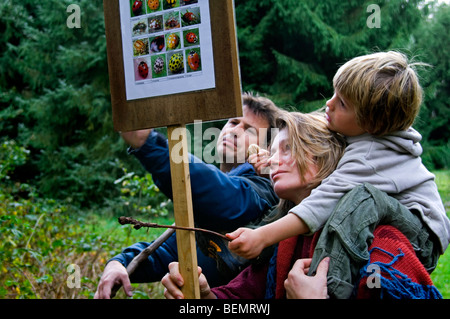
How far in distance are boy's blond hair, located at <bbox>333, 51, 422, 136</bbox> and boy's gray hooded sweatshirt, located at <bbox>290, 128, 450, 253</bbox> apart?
0.06 meters

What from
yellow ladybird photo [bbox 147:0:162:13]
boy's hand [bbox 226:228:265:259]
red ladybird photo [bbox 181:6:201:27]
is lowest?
boy's hand [bbox 226:228:265:259]

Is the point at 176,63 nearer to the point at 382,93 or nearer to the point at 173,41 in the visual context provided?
the point at 173,41

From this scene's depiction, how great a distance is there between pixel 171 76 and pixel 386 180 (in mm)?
804

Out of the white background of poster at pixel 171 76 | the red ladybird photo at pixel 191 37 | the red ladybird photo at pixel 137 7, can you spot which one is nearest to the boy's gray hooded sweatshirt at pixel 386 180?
the white background of poster at pixel 171 76

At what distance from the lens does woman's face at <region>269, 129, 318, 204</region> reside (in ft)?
6.01

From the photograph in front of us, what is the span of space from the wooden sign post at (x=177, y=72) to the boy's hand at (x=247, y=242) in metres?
0.18

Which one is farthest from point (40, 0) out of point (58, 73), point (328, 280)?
point (328, 280)

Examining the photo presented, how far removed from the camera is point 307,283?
1.55m

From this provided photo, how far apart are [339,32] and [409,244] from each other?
8.14 m

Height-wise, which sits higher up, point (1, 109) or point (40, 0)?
point (40, 0)

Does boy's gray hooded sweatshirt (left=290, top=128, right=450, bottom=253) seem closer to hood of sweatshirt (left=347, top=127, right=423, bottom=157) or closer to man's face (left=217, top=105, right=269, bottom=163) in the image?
hood of sweatshirt (left=347, top=127, right=423, bottom=157)

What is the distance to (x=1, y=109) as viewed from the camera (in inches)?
512

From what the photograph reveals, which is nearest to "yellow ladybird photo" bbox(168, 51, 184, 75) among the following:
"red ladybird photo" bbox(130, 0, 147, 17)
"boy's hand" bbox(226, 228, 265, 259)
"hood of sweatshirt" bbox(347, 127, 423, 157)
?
"red ladybird photo" bbox(130, 0, 147, 17)
